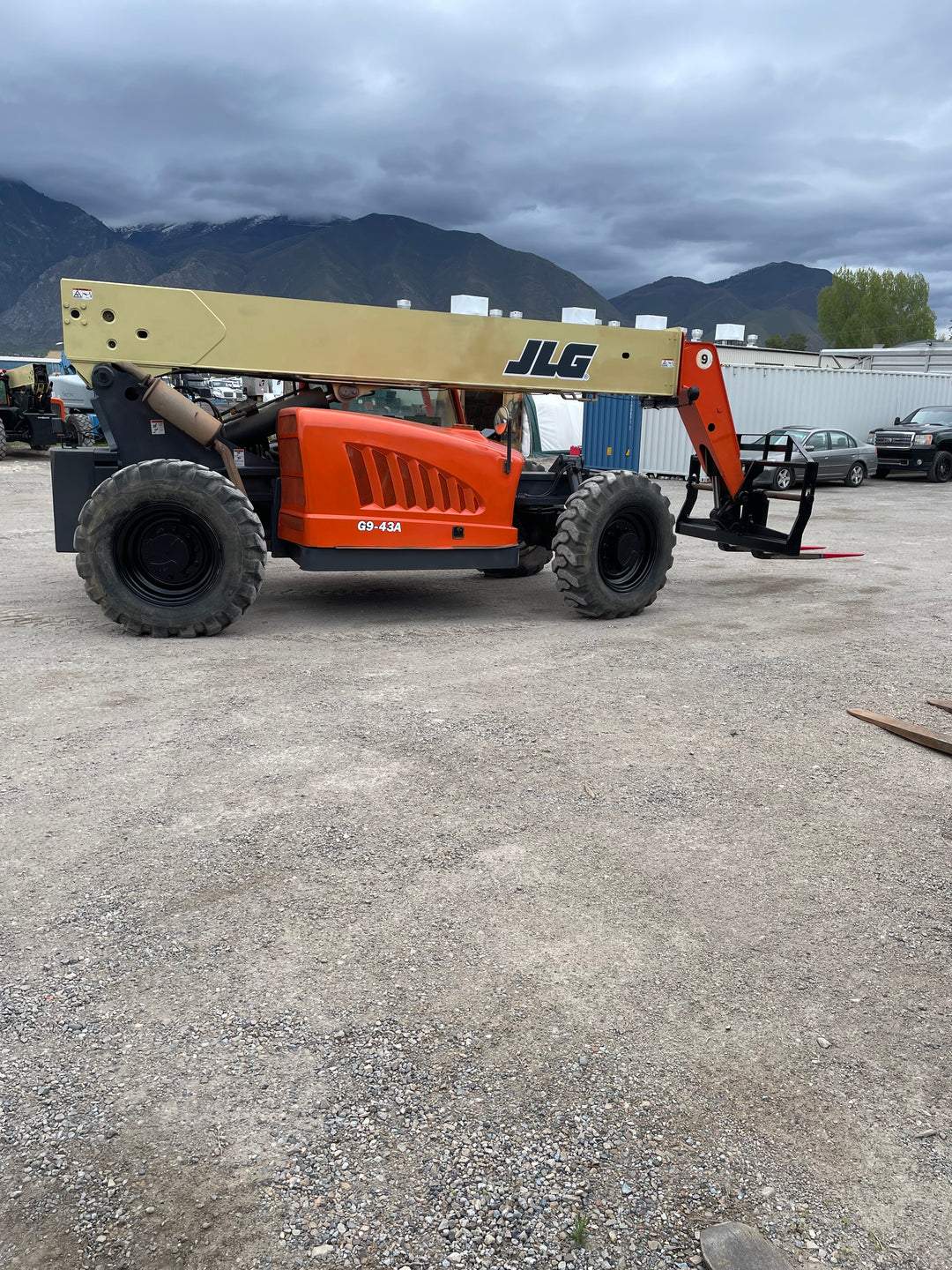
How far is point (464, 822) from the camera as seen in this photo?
182 inches

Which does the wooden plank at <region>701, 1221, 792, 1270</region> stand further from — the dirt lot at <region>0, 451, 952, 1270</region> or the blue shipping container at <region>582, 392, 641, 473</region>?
the blue shipping container at <region>582, 392, 641, 473</region>

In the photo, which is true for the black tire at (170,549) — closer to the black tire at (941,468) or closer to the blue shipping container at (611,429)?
the blue shipping container at (611,429)

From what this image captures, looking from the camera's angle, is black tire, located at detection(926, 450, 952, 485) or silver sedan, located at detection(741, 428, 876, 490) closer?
silver sedan, located at detection(741, 428, 876, 490)

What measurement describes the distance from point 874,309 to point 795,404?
81.2 m

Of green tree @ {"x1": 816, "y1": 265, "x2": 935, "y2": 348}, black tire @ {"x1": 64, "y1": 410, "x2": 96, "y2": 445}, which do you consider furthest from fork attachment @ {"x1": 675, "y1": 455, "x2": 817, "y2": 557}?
green tree @ {"x1": 816, "y1": 265, "x2": 935, "y2": 348}

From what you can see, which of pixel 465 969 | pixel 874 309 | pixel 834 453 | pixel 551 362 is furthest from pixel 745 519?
pixel 874 309

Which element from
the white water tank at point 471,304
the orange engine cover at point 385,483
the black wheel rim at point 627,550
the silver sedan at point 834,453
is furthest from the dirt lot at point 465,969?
the silver sedan at point 834,453

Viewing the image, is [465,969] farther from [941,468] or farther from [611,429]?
[941,468]

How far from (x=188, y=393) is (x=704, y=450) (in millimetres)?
5213

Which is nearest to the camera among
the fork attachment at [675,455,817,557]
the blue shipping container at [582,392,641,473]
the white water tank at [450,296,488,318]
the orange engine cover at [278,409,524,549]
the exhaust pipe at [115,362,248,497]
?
the exhaust pipe at [115,362,248,497]

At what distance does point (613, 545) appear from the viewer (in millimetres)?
9281

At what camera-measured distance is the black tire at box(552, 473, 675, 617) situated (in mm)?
8852

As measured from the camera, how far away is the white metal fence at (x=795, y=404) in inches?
1008

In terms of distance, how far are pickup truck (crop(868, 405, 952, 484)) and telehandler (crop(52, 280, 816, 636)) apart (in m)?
18.0
